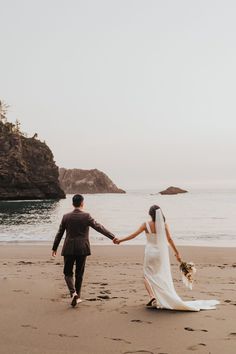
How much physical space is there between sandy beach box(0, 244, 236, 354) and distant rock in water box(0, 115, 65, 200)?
327ft

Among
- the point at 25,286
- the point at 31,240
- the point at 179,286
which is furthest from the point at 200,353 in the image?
the point at 31,240

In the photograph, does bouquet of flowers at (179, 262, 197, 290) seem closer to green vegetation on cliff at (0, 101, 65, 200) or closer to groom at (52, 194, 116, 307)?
groom at (52, 194, 116, 307)

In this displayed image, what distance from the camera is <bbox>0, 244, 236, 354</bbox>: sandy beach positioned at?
5.63 m

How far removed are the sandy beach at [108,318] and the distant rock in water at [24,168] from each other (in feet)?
327

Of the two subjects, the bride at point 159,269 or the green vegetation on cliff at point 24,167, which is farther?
the green vegetation on cliff at point 24,167

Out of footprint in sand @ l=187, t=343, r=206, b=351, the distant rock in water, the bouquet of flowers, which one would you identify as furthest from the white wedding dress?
the distant rock in water

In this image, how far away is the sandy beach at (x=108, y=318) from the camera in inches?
222

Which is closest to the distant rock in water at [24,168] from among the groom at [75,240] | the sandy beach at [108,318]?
the sandy beach at [108,318]

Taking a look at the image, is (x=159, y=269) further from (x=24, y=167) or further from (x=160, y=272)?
(x=24, y=167)

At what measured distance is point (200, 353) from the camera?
531 cm

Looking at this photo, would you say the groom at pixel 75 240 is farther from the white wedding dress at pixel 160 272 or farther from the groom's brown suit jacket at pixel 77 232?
the white wedding dress at pixel 160 272

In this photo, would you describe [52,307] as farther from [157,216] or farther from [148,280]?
[157,216]

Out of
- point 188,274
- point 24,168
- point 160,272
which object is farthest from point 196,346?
point 24,168

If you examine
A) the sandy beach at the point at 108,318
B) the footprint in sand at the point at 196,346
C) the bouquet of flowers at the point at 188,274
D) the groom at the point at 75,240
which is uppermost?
the groom at the point at 75,240
